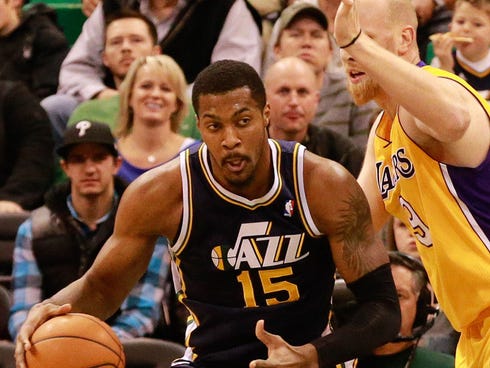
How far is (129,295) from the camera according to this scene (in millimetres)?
5586

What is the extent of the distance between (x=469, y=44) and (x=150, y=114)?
2092 mm

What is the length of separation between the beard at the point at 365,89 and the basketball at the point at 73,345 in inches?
51.3

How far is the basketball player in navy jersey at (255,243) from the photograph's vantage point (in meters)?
4.03

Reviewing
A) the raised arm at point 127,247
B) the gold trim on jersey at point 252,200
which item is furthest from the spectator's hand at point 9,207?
the gold trim on jersey at point 252,200

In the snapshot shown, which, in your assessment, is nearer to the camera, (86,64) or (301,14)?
(301,14)

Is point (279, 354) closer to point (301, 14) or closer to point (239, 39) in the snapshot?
point (301, 14)

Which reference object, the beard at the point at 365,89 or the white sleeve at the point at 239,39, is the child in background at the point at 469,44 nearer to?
the white sleeve at the point at 239,39

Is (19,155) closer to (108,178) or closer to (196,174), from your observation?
(108,178)

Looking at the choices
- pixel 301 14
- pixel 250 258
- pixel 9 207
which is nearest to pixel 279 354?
pixel 250 258

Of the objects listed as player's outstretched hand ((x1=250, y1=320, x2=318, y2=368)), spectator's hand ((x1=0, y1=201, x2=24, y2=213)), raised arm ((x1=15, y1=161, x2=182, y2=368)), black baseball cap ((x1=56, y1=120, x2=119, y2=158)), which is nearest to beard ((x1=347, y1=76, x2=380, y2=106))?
raised arm ((x1=15, y1=161, x2=182, y2=368))

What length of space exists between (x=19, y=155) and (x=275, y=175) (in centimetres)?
310

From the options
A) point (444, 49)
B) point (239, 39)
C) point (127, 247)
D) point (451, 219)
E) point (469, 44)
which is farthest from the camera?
point (239, 39)

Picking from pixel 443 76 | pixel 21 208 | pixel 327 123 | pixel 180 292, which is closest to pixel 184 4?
pixel 327 123

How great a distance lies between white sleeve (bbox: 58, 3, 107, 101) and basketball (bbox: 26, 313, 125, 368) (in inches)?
137
